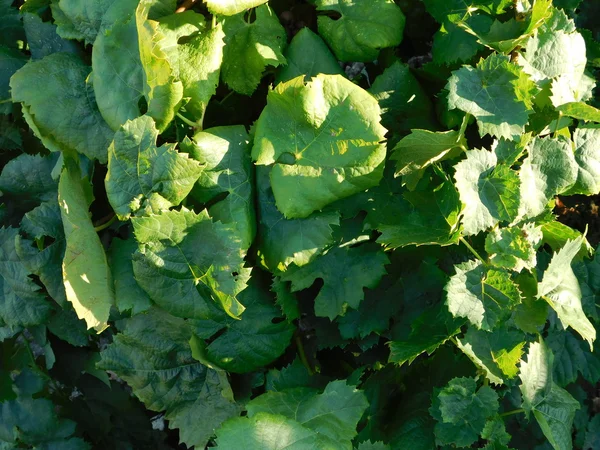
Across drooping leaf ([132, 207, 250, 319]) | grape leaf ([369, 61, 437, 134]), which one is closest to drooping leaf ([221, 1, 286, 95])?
grape leaf ([369, 61, 437, 134])

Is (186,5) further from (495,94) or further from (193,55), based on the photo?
(495,94)

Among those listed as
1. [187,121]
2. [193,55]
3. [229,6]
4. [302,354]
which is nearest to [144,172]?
[187,121]

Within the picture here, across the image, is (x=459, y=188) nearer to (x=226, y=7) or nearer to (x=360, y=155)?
(x=360, y=155)

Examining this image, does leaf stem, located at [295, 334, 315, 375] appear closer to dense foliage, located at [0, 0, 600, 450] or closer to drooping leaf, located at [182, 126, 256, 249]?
dense foliage, located at [0, 0, 600, 450]

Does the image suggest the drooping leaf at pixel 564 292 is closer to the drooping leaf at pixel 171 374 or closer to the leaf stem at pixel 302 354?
the leaf stem at pixel 302 354

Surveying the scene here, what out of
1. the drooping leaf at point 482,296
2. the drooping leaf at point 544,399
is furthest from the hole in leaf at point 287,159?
the drooping leaf at point 544,399

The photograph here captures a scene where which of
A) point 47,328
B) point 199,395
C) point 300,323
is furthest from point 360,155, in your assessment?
point 47,328
